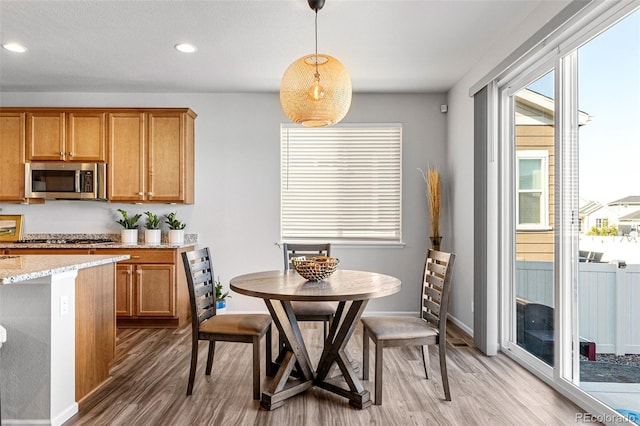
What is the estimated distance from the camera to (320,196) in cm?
492

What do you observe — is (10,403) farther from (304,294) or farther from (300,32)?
(300,32)

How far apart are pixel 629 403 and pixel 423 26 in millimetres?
2752

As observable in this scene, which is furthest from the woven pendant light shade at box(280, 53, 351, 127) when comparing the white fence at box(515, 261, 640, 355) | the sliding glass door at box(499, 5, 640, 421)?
the white fence at box(515, 261, 640, 355)

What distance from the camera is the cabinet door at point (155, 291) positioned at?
4305 millimetres

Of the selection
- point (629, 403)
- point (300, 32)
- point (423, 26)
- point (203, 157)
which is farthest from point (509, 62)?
point (203, 157)

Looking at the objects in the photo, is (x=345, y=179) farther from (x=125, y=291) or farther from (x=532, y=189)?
(x=125, y=291)

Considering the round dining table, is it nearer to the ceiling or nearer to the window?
the window

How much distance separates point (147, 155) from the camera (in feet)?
14.9

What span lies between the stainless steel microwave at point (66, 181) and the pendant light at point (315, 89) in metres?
2.89

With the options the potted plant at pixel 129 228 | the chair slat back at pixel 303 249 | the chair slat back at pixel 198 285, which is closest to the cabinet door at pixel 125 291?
the potted plant at pixel 129 228

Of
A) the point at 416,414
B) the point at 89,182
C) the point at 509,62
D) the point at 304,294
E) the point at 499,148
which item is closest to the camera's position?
the point at 304,294

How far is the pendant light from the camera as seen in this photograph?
100 inches

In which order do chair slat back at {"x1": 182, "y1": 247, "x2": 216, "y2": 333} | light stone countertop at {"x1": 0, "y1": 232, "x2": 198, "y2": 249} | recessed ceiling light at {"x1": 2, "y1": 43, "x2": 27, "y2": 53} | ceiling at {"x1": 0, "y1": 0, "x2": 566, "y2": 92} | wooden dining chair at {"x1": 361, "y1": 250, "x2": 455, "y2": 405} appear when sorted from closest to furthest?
wooden dining chair at {"x1": 361, "y1": 250, "x2": 455, "y2": 405} < chair slat back at {"x1": 182, "y1": 247, "x2": 216, "y2": 333} < ceiling at {"x1": 0, "y1": 0, "x2": 566, "y2": 92} < recessed ceiling light at {"x1": 2, "y1": 43, "x2": 27, "y2": 53} < light stone countertop at {"x1": 0, "y1": 232, "x2": 198, "y2": 249}

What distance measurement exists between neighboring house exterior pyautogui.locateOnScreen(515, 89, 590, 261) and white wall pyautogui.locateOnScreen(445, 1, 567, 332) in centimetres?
52
